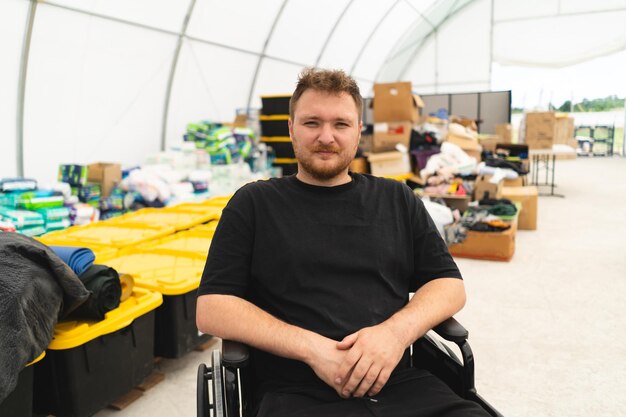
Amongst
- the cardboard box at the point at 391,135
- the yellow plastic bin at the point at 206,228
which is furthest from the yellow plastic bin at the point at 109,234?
the cardboard box at the point at 391,135

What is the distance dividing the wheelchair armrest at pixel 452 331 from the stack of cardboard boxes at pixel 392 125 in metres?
4.69

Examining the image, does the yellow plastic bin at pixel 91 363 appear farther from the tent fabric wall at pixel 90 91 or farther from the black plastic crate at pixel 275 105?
the black plastic crate at pixel 275 105

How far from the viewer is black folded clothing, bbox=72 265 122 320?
185 cm

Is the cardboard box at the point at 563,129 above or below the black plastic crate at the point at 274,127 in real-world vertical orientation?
above

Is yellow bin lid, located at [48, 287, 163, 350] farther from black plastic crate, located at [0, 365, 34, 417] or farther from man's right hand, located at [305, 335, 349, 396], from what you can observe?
man's right hand, located at [305, 335, 349, 396]

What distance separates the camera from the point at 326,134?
140cm

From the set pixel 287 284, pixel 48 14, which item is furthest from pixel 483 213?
pixel 48 14

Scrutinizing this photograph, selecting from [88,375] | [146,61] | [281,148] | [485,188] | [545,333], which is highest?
[146,61]

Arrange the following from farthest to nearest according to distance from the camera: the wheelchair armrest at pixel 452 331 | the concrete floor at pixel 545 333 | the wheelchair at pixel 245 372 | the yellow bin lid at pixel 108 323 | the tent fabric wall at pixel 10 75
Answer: the tent fabric wall at pixel 10 75
the concrete floor at pixel 545 333
the yellow bin lid at pixel 108 323
the wheelchair armrest at pixel 452 331
the wheelchair at pixel 245 372

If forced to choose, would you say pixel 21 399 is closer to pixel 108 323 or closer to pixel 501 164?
pixel 108 323

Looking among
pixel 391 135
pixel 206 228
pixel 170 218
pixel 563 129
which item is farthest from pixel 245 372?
pixel 563 129

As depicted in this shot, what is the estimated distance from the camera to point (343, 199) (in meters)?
1.45

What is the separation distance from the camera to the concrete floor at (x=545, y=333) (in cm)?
209

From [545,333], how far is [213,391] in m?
2.23
